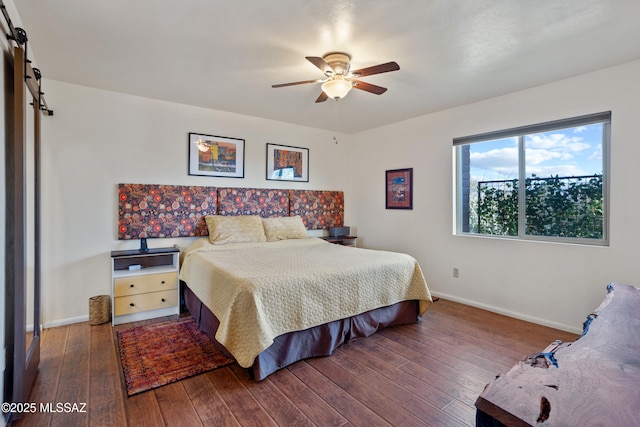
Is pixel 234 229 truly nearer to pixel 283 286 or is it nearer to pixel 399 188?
pixel 283 286

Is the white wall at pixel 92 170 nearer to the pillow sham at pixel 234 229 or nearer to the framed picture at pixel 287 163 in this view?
the pillow sham at pixel 234 229

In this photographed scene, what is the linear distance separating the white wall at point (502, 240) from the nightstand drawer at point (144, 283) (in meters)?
2.97

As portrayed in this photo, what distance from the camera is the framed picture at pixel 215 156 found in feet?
12.6

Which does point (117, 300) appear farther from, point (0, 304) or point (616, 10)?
point (616, 10)

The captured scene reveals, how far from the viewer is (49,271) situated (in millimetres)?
3068

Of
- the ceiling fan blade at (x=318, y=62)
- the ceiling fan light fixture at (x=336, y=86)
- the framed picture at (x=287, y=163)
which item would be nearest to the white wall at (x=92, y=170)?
the framed picture at (x=287, y=163)

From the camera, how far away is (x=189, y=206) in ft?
12.3

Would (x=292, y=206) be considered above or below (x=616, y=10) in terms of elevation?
below

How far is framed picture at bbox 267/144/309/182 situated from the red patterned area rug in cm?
233

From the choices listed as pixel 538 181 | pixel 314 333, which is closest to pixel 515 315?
pixel 538 181

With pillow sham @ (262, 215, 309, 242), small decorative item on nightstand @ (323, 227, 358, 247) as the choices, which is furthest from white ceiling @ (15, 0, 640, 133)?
small decorative item on nightstand @ (323, 227, 358, 247)

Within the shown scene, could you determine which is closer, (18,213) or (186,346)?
(18,213)

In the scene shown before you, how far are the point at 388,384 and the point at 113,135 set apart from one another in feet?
11.8

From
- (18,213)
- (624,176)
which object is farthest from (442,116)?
(18,213)
